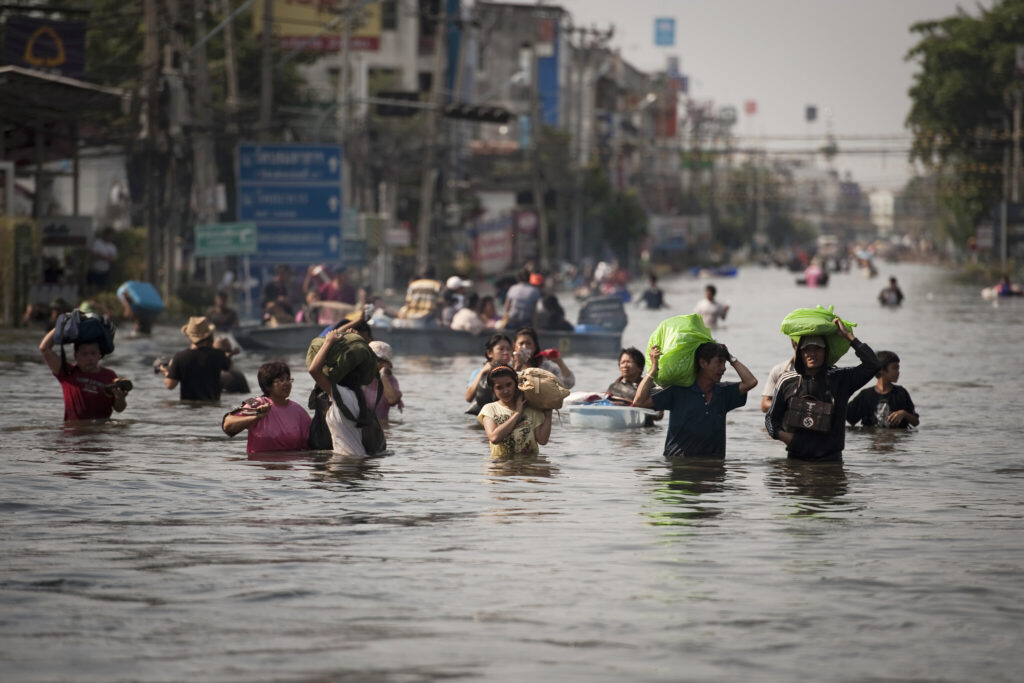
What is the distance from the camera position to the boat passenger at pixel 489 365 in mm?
15719

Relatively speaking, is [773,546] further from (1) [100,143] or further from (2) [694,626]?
(1) [100,143]

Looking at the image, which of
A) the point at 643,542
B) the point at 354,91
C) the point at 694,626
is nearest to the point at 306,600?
the point at 694,626

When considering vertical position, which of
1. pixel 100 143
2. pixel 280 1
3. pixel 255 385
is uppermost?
pixel 280 1

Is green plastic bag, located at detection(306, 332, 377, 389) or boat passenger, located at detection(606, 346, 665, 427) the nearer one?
green plastic bag, located at detection(306, 332, 377, 389)

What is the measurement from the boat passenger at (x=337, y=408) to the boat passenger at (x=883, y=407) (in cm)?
571

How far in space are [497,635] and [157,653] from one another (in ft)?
4.99

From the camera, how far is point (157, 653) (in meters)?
7.45

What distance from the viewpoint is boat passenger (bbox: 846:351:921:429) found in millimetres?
17438

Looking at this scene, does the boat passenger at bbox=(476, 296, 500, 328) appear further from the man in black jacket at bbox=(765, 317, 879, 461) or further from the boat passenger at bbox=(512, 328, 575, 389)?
the man in black jacket at bbox=(765, 317, 879, 461)

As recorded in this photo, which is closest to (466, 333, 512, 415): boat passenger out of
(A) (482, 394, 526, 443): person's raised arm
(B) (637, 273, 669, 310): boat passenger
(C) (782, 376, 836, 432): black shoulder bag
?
(A) (482, 394, 526, 443): person's raised arm

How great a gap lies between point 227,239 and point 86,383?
2044 centimetres

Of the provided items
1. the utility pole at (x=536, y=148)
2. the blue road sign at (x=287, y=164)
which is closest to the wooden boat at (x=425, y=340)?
the blue road sign at (x=287, y=164)

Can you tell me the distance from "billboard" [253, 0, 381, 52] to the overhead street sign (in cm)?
2092

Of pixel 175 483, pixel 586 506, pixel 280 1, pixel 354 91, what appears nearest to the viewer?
pixel 586 506
